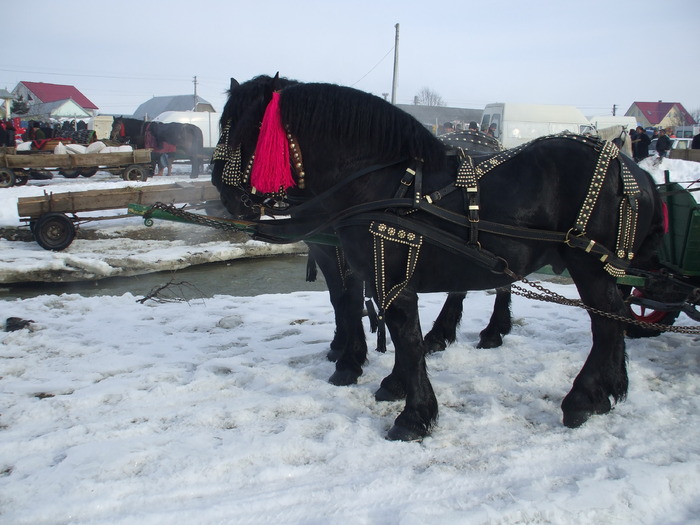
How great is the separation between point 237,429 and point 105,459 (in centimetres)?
74

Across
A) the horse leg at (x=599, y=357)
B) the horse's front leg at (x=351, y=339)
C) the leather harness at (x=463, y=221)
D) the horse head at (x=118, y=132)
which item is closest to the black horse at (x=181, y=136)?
the horse head at (x=118, y=132)

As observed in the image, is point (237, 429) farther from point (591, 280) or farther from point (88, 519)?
point (591, 280)

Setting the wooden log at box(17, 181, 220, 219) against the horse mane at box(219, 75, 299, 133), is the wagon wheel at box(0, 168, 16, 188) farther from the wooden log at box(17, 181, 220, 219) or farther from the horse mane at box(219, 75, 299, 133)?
the horse mane at box(219, 75, 299, 133)

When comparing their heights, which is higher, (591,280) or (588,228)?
(588,228)

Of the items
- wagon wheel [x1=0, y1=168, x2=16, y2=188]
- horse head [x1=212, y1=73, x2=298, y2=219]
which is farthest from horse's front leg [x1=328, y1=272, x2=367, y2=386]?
wagon wheel [x1=0, y1=168, x2=16, y2=188]

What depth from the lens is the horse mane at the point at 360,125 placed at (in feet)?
10.5

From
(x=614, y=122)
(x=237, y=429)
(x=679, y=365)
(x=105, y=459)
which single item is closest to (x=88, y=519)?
(x=105, y=459)

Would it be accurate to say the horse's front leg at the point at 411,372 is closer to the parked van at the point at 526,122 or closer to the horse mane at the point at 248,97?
the horse mane at the point at 248,97

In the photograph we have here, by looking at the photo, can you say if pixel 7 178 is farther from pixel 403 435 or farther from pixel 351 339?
pixel 403 435

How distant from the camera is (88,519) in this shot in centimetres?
247

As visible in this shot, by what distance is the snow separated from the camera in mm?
2551

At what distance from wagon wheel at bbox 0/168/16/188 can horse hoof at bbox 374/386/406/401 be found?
16.6 meters

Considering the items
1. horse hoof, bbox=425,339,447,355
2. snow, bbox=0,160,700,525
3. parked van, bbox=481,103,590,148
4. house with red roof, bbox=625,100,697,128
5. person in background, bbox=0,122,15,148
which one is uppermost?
house with red roof, bbox=625,100,697,128

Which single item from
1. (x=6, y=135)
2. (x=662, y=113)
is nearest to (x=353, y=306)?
(x=6, y=135)
